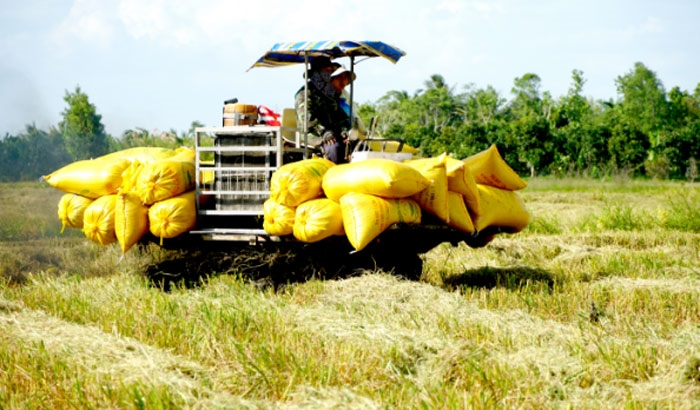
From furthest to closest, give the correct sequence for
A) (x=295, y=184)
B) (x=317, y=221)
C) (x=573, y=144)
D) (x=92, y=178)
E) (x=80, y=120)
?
(x=573, y=144) < (x=80, y=120) < (x=92, y=178) < (x=295, y=184) < (x=317, y=221)

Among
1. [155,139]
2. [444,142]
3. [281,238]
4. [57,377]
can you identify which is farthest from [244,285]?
[444,142]

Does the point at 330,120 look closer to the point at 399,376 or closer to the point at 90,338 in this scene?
the point at 90,338

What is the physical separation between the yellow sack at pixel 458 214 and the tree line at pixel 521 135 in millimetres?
7516

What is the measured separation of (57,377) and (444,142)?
33.7 meters

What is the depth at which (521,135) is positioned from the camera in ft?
113

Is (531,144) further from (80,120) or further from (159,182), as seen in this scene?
Answer: (159,182)

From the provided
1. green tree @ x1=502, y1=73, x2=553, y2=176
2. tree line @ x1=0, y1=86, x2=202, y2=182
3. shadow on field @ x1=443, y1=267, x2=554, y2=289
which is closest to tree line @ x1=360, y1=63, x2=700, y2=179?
green tree @ x1=502, y1=73, x2=553, y2=176

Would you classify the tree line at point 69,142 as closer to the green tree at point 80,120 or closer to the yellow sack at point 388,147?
the green tree at point 80,120

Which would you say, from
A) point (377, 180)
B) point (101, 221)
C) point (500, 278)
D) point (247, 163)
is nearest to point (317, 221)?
point (377, 180)

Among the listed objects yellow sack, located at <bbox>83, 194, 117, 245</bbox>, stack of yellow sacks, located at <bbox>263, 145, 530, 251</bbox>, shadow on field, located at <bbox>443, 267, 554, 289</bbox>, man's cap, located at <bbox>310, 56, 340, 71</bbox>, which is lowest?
shadow on field, located at <bbox>443, 267, 554, 289</bbox>

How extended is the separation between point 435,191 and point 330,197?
845 millimetres

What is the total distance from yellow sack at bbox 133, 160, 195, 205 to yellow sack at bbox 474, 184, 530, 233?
8.42 ft

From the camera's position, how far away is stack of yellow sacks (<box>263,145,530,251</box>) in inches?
236

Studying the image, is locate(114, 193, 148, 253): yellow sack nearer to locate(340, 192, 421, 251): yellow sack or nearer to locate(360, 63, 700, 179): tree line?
locate(340, 192, 421, 251): yellow sack
